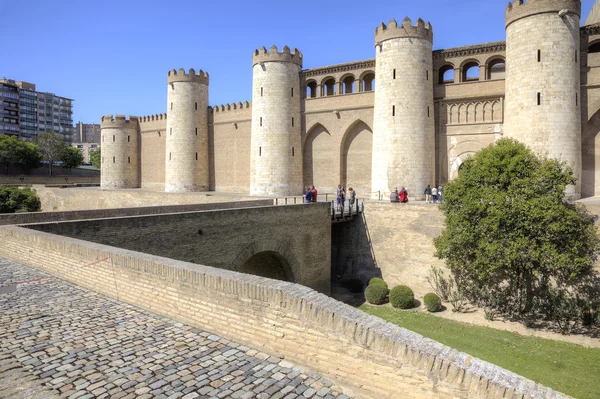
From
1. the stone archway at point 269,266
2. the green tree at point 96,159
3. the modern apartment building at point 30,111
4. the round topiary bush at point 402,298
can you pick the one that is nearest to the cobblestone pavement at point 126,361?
the stone archway at point 269,266

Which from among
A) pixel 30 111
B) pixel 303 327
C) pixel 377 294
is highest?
pixel 30 111

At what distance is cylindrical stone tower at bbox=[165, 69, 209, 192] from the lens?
32562mm

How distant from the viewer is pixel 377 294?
1791 centimetres

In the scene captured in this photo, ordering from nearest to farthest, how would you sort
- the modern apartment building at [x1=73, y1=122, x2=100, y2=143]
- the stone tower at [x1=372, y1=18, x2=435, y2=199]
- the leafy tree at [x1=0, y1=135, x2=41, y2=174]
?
1. the stone tower at [x1=372, y1=18, x2=435, y2=199]
2. the leafy tree at [x1=0, y1=135, x2=41, y2=174]
3. the modern apartment building at [x1=73, y1=122, x2=100, y2=143]

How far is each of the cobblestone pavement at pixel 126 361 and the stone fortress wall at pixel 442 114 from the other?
18.0m

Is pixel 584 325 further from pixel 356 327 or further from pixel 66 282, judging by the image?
pixel 66 282

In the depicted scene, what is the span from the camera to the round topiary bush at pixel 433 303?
55.6 ft

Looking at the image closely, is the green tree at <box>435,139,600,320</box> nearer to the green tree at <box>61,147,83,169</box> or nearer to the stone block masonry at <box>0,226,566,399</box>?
the stone block masonry at <box>0,226,566,399</box>

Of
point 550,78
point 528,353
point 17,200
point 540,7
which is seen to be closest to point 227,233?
point 528,353

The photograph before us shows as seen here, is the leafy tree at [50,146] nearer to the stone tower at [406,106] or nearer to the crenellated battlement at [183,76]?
the crenellated battlement at [183,76]

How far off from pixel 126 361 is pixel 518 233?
13.0 metres

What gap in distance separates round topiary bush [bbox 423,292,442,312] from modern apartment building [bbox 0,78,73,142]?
70.8 m

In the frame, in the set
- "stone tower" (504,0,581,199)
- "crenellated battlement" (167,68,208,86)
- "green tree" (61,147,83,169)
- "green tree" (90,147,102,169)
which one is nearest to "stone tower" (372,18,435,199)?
"stone tower" (504,0,581,199)

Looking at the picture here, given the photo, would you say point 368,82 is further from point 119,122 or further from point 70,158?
point 70,158
